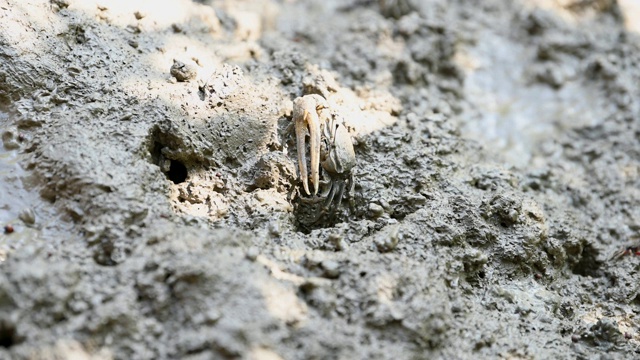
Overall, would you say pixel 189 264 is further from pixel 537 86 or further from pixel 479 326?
pixel 537 86

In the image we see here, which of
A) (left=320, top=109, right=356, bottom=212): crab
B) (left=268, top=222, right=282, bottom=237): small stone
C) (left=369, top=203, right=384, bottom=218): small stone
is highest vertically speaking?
(left=320, top=109, right=356, bottom=212): crab

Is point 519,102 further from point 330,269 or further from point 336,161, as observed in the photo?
point 330,269

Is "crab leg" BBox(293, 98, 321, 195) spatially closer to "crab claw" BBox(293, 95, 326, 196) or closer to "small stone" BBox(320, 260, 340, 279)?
"crab claw" BBox(293, 95, 326, 196)

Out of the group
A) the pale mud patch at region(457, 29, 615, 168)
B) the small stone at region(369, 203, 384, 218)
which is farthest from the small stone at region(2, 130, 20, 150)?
the pale mud patch at region(457, 29, 615, 168)

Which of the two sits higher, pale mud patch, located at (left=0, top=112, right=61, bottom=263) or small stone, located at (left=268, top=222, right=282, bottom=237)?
pale mud patch, located at (left=0, top=112, right=61, bottom=263)

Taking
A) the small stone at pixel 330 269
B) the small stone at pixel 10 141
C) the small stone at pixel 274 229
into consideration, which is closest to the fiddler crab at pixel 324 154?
the small stone at pixel 274 229

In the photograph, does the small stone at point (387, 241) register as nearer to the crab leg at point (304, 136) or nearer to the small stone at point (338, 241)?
the small stone at point (338, 241)

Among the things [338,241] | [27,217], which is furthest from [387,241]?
[27,217]

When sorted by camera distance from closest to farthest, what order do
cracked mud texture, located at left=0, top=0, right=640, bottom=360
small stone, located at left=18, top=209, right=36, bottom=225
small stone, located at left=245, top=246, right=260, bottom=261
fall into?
cracked mud texture, located at left=0, top=0, right=640, bottom=360, small stone, located at left=245, top=246, right=260, bottom=261, small stone, located at left=18, top=209, right=36, bottom=225

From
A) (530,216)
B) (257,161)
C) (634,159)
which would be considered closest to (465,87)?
(634,159)
